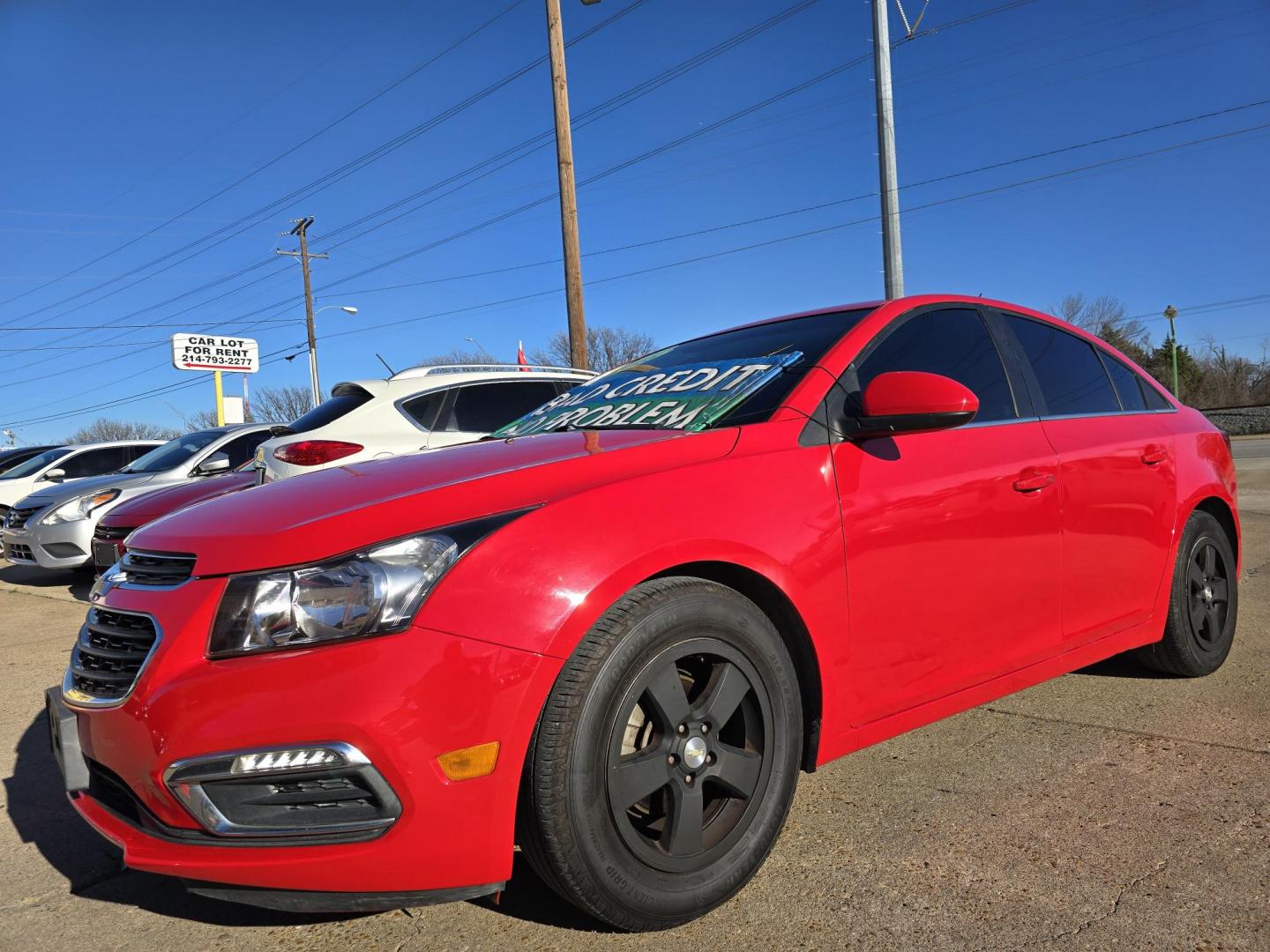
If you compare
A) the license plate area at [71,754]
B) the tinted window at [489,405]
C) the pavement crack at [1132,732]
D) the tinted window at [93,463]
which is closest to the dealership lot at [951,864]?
the pavement crack at [1132,732]

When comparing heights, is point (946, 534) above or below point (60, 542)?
above

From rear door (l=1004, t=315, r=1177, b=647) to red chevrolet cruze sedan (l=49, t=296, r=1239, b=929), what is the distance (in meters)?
0.11

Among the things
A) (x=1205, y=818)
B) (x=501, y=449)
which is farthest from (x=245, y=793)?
(x=1205, y=818)

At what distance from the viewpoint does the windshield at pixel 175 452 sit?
377 inches

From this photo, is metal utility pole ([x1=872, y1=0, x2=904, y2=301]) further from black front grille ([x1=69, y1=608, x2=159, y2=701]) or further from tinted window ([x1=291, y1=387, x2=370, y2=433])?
black front grille ([x1=69, y1=608, x2=159, y2=701])

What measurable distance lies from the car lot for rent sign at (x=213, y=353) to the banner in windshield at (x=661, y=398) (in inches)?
1383

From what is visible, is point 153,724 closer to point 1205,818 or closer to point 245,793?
point 245,793

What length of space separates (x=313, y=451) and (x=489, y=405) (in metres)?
1.45

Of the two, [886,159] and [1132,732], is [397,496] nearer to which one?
[1132,732]

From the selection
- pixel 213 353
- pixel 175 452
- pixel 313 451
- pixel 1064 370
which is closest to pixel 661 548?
pixel 1064 370

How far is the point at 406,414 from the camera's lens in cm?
662

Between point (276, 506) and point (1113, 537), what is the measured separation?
9.32 ft

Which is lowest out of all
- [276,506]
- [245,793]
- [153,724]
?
[245,793]

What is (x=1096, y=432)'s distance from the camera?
11.0ft
